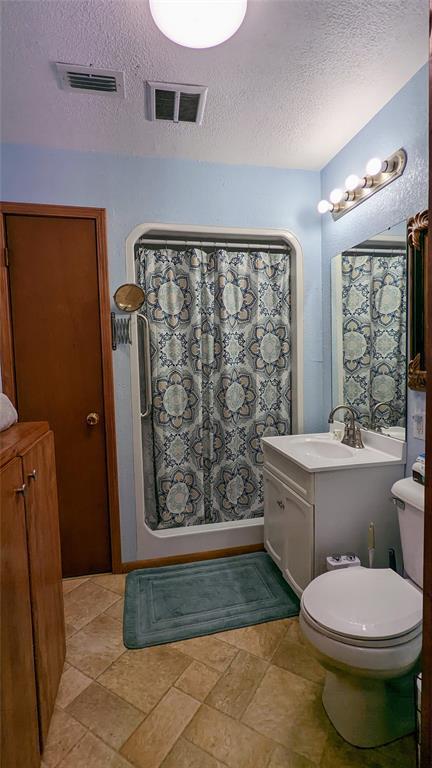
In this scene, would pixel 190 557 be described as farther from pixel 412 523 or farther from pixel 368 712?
pixel 412 523

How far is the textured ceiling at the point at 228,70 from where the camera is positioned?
1277 millimetres

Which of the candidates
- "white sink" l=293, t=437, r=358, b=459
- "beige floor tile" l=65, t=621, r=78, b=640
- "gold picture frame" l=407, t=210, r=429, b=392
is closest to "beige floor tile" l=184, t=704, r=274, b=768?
"beige floor tile" l=65, t=621, r=78, b=640

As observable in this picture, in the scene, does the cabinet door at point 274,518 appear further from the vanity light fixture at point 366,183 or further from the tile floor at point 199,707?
the vanity light fixture at point 366,183

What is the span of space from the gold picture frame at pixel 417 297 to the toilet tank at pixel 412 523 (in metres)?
0.43

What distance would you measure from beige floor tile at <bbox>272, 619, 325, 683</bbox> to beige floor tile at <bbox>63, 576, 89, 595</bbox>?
1.21 m

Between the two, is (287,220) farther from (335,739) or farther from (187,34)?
(335,739)

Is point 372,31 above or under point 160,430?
above

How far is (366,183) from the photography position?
6.14ft

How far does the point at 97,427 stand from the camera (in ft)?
7.29

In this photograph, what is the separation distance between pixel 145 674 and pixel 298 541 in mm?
880

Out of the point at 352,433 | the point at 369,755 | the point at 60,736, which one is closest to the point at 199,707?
the point at 60,736

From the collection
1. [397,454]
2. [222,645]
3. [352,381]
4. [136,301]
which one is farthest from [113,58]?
[222,645]

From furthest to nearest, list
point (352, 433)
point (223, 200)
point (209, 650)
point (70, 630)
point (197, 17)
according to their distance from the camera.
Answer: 1. point (223, 200)
2. point (352, 433)
3. point (70, 630)
4. point (209, 650)
5. point (197, 17)

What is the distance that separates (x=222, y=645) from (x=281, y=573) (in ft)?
1.94
